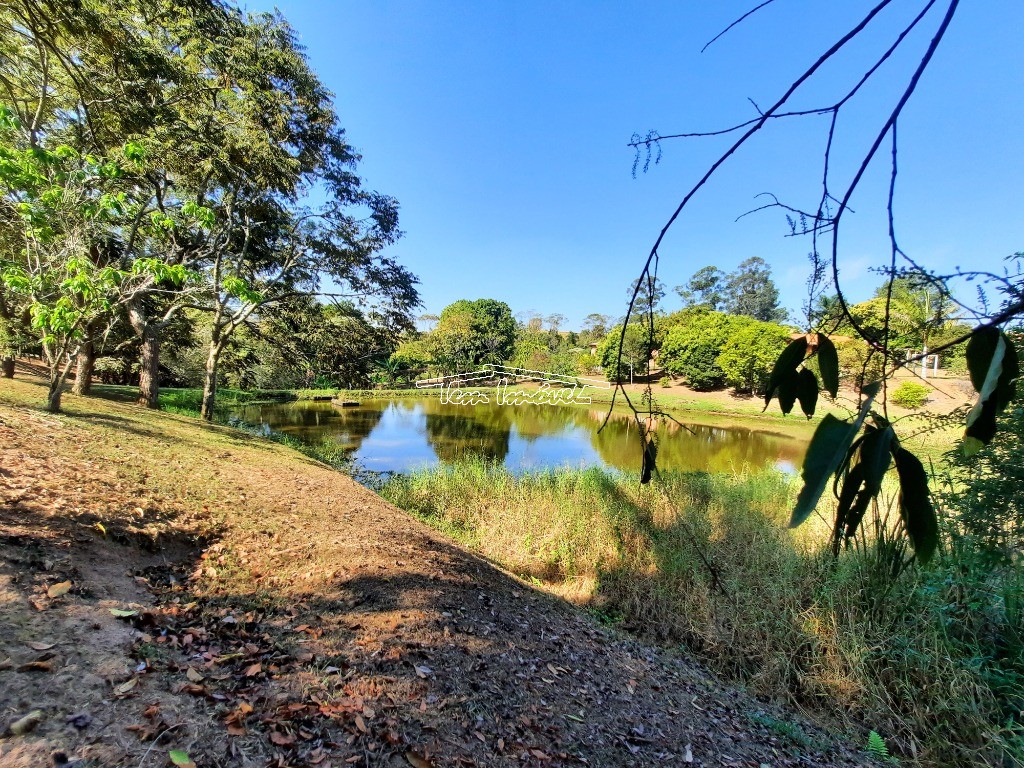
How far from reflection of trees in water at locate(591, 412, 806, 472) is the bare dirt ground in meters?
8.90

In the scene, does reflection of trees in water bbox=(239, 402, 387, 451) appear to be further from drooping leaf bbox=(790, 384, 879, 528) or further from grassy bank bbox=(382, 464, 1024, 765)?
drooping leaf bbox=(790, 384, 879, 528)

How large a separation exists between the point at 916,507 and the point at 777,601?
4.27m

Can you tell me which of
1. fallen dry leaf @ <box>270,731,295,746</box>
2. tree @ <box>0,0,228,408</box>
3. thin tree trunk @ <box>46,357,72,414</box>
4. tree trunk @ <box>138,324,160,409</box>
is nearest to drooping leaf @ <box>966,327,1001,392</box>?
fallen dry leaf @ <box>270,731,295,746</box>

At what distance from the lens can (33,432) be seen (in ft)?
14.4

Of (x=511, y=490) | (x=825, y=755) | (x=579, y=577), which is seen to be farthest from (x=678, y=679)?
(x=511, y=490)

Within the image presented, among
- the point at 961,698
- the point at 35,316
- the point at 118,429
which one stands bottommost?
the point at 961,698

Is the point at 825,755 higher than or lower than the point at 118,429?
lower

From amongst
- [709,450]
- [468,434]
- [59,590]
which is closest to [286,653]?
[59,590]

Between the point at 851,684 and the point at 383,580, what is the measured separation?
12.0 ft

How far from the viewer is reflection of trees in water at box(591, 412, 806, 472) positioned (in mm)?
12930

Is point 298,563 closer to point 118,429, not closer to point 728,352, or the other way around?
point 118,429

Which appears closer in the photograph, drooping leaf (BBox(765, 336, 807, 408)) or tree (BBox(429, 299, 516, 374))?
drooping leaf (BBox(765, 336, 807, 408))

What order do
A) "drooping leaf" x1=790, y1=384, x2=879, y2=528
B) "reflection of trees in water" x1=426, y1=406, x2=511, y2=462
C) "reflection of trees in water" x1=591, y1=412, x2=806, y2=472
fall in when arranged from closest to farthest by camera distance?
"drooping leaf" x1=790, y1=384, x2=879, y2=528
"reflection of trees in water" x1=591, y1=412, x2=806, y2=472
"reflection of trees in water" x1=426, y1=406, x2=511, y2=462

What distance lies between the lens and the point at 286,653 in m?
2.18
